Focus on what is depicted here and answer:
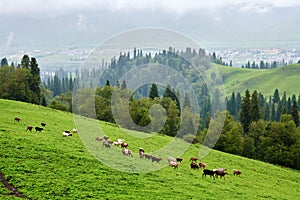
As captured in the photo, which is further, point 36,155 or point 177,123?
point 177,123

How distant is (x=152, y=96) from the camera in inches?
3479

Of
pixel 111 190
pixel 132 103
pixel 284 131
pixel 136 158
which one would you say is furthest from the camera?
pixel 132 103

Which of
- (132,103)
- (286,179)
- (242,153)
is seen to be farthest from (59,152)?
(242,153)

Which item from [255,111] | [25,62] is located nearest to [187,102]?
[255,111]

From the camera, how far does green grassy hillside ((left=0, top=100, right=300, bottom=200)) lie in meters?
22.8

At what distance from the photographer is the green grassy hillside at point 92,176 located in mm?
22828

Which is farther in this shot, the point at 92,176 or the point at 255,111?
the point at 255,111

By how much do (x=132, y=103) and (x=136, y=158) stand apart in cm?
3682

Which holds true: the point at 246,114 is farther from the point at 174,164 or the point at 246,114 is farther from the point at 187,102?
the point at 174,164

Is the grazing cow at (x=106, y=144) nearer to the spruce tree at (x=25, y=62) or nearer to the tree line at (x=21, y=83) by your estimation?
the tree line at (x=21, y=83)

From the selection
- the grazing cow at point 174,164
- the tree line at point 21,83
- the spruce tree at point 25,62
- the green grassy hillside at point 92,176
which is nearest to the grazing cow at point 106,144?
the green grassy hillside at point 92,176

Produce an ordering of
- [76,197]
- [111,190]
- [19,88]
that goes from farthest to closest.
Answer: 1. [19,88]
2. [111,190]
3. [76,197]

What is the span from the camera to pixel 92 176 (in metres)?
25.3

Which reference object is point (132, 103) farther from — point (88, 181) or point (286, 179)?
point (88, 181)
